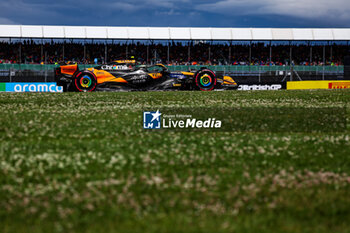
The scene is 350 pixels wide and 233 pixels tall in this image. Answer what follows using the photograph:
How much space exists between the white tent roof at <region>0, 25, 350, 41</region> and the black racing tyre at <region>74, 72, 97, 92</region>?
26.9 metres

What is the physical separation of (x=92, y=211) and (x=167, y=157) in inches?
104

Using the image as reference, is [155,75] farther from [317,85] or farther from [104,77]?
[317,85]

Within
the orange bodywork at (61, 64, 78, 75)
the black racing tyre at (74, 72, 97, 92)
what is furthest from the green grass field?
the orange bodywork at (61, 64, 78, 75)

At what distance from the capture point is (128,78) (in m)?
24.6

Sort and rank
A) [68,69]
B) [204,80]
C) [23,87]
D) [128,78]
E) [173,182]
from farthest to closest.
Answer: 1. [23,87]
2. [204,80]
3. [68,69]
4. [128,78]
5. [173,182]

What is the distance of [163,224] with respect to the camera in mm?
4027

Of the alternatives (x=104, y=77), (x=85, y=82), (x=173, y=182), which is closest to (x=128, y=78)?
(x=104, y=77)

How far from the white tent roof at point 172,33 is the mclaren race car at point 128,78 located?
26.4m

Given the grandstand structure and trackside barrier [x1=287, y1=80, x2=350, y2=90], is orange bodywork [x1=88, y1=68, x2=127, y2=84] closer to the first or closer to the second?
trackside barrier [x1=287, y1=80, x2=350, y2=90]

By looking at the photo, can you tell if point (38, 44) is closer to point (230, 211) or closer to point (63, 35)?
point (63, 35)

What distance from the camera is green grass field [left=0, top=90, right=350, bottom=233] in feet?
13.5

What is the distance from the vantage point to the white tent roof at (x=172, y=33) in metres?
49.6

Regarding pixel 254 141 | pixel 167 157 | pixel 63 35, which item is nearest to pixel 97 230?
pixel 167 157

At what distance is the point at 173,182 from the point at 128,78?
19.7 metres
